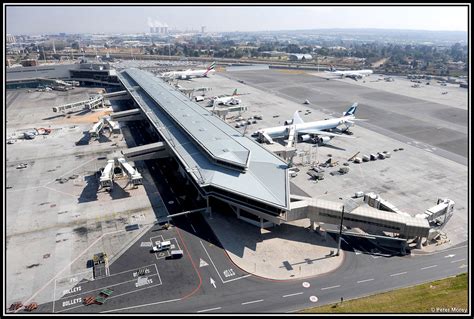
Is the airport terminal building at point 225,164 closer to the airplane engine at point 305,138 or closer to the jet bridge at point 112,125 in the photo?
the jet bridge at point 112,125

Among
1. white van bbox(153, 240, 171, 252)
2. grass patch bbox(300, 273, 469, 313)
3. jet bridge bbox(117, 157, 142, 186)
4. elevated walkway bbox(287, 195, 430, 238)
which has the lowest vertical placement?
grass patch bbox(300, 273, 469, 313)

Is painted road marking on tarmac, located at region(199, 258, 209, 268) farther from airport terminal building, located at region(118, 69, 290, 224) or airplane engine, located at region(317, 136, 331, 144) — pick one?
airplane engine, located at region(317, 136, 331, 144)

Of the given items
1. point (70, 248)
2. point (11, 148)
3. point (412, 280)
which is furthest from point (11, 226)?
point (412, 280)

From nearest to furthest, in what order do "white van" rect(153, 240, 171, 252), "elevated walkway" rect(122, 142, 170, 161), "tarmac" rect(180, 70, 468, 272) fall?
1. "tarmac" rect(180, 70, 468, 272)
2. "white van" rect(153, 240, 171, 252)
3. "elevated walkway" rect(122, 142, 170, 161)

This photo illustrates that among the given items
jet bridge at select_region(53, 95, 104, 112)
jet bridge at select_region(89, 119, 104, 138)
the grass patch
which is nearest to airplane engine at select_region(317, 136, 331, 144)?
the grass patch

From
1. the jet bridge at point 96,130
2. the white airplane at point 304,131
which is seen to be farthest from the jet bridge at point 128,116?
the white airplane at point 304,131

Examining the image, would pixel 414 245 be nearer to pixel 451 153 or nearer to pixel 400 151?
pixel 400 151

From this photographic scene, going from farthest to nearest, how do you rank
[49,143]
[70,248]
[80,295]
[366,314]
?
[49,143]
[70,248]
[80,295]
[366,314]

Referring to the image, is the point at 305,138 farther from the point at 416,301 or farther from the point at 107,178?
the point at 416,301
